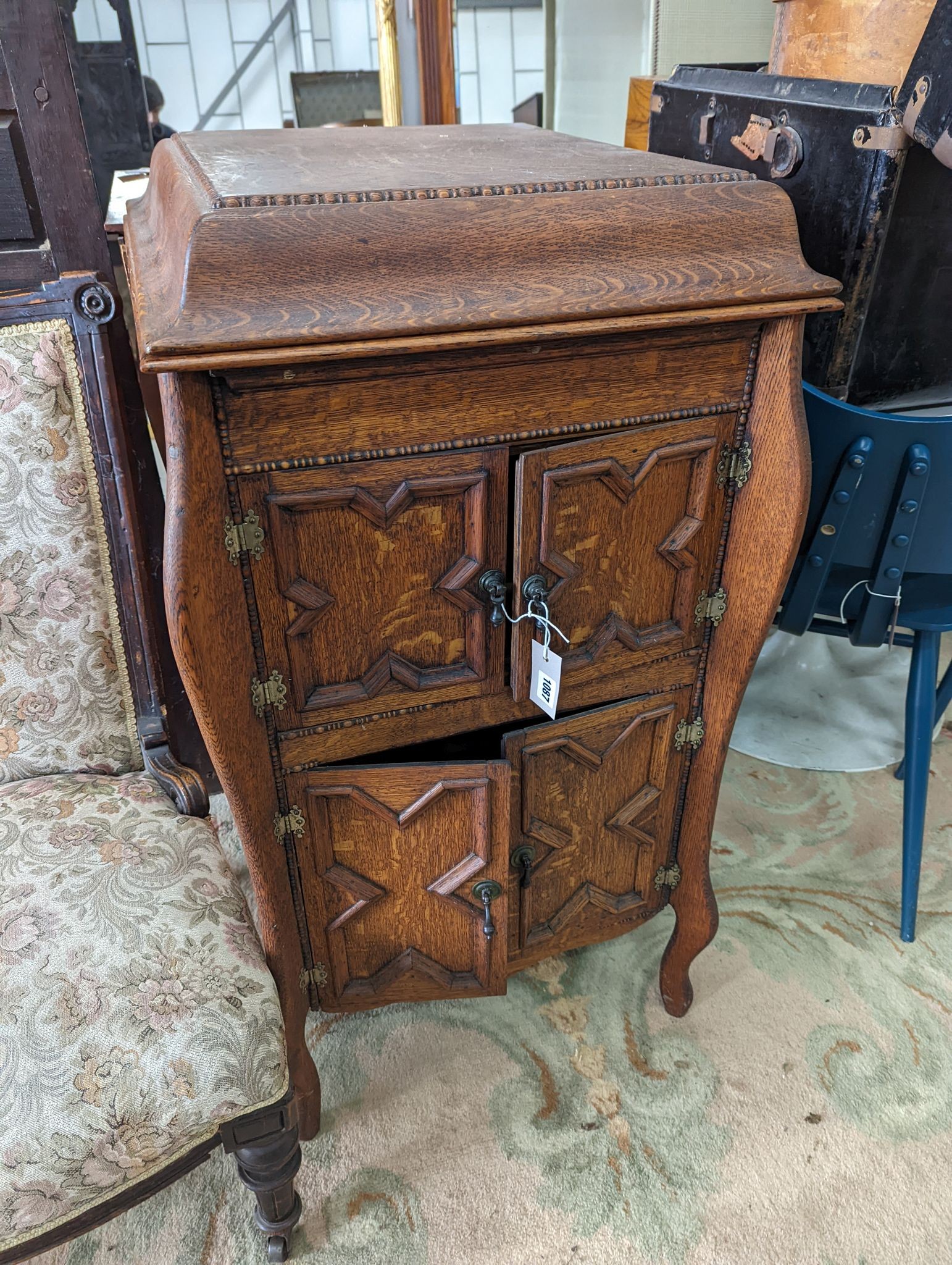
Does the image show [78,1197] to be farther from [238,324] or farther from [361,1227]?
[238,324]

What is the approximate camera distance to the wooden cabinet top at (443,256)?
683mm

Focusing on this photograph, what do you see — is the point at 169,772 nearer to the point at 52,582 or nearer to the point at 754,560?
the point at 52,582

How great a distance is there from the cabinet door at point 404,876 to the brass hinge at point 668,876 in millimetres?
246

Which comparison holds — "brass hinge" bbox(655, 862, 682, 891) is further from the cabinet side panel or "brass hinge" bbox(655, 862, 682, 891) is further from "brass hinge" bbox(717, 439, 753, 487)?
"brass hinge" bbox(717, 439, 753, 487)

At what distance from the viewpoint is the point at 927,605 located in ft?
4.25

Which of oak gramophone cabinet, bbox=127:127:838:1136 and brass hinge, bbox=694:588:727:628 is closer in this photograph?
oak gramophone cabinet, bbox=127:127:838:1136

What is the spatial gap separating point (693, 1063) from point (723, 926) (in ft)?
0.85

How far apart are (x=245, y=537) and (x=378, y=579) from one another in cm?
13

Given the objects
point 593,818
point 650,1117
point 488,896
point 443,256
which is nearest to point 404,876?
point 488,896

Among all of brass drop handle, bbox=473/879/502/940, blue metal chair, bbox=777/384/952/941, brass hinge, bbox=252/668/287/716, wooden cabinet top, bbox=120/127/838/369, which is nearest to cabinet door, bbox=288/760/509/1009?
brass drop handle, bbox=473/879/502/940

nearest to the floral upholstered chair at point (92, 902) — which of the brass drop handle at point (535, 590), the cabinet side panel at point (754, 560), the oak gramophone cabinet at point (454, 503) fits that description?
the oak gramophone cabinet at point (454, 503)

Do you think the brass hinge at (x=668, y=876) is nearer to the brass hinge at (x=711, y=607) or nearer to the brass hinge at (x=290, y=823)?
the brass hinge at (x=711, y=607)

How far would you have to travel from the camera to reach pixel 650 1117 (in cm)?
120

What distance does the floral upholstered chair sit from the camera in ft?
2.56
